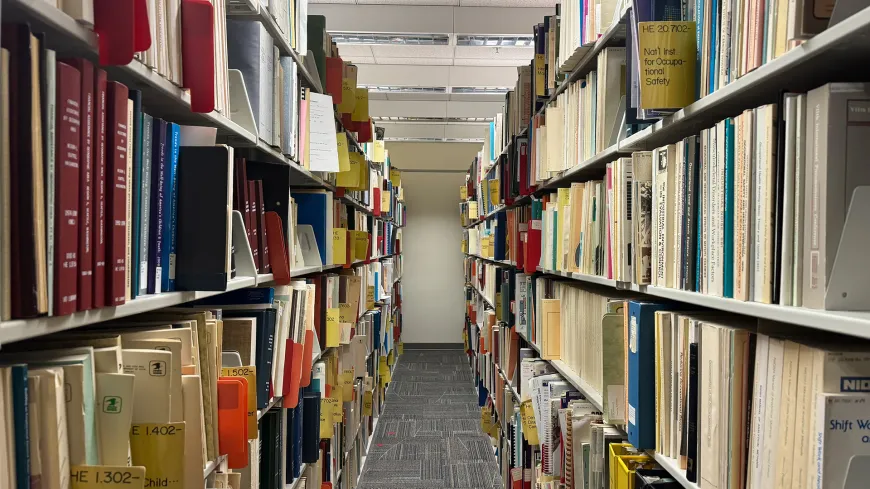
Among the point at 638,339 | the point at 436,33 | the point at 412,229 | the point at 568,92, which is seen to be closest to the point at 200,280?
the point at 638,339

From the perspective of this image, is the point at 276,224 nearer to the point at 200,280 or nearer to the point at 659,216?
the point at 200,280

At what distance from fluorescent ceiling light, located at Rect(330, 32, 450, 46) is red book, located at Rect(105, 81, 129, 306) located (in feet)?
12.5

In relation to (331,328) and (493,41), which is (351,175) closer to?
(331,328)

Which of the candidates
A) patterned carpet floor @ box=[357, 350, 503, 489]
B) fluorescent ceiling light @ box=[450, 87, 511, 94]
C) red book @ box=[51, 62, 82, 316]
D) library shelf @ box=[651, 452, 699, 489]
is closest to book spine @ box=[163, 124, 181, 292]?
red book @ box=[51, 62, 82, 316]

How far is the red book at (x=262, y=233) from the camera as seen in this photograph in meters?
1.76

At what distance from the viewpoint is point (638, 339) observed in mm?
1425

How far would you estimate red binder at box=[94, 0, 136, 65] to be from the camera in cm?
85

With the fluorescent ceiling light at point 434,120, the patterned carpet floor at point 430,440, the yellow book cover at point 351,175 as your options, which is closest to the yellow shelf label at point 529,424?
the yellow book cover at point 351,175

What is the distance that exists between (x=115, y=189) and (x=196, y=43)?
1.33 ft

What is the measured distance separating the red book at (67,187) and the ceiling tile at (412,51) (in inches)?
175

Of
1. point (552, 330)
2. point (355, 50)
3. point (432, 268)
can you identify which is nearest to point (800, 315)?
point (552, 330)

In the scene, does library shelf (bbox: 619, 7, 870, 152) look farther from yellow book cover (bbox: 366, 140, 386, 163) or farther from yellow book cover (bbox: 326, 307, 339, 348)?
yellow book cover (bbox: 366, 140, 386, 163)

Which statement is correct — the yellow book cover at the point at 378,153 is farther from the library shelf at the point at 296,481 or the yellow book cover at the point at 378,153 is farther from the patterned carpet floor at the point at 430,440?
the library shelf at the point at 296,481

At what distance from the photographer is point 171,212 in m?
1.18
